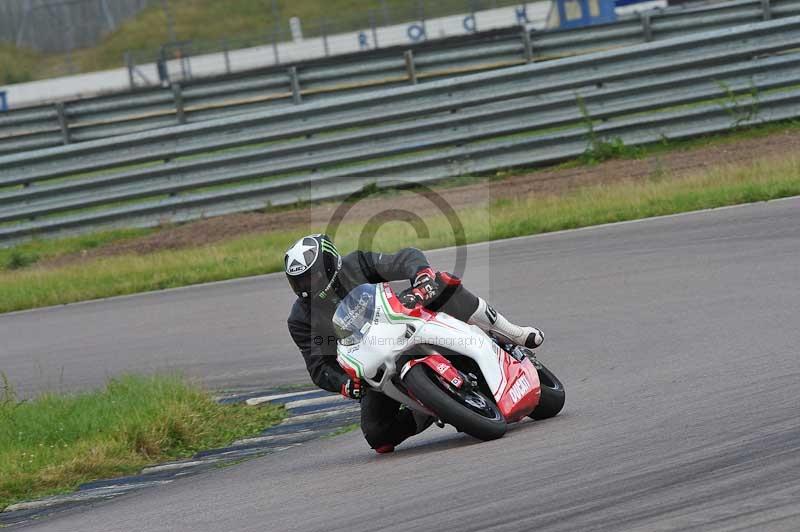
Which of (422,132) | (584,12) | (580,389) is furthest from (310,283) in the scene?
(584,12)

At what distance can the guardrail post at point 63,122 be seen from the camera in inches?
829

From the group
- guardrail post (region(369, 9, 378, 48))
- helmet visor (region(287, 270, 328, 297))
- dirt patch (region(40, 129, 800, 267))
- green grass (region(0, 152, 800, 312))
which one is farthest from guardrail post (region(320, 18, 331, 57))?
helmet visor (region(287, 270, 328, 297))

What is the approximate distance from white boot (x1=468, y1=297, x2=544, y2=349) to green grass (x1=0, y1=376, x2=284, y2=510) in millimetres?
2255

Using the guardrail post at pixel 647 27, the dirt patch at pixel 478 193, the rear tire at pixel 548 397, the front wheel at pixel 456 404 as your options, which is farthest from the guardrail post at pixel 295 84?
the front wheel at pixel 456 404

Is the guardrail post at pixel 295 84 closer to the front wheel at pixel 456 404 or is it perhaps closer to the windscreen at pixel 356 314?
the windscreen at pixel 356 314

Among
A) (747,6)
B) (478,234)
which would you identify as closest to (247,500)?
(478,234)

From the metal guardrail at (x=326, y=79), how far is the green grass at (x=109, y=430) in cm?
1198

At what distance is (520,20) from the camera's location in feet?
121

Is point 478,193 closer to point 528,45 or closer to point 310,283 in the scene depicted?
point 528,45

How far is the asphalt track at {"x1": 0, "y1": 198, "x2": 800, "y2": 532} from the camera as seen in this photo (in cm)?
502

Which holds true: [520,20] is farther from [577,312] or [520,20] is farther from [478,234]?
[577,312]

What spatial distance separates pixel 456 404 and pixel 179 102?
51.6 ft

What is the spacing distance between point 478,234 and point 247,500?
28.8ft

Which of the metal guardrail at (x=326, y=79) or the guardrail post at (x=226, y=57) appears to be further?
the guardrail post at (x=226, y=57)
